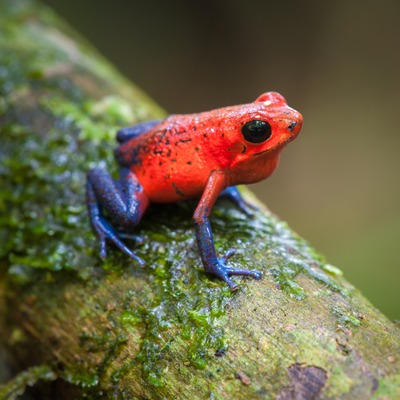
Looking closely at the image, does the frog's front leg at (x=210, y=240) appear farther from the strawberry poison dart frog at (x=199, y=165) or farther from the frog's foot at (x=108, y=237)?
the frog's foot at (x=108, y=237)

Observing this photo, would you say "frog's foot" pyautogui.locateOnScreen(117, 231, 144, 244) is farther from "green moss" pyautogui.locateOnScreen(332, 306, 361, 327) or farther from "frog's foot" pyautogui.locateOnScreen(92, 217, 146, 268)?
"green moss" pyautogui.locateOnScreen(332, 306, 361, 327)

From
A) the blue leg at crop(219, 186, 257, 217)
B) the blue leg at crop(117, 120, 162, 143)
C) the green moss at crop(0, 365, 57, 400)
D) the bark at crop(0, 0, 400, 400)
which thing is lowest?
the green moss at crop(0, 365, 57, 400)

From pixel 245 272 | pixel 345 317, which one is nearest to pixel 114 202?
pixel 245 272

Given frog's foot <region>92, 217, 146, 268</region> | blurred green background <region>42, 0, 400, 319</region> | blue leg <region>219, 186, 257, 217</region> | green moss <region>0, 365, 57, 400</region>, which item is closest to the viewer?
green moss <region>0, 365, 57, 400</region>

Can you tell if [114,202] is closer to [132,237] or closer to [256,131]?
[132,237]

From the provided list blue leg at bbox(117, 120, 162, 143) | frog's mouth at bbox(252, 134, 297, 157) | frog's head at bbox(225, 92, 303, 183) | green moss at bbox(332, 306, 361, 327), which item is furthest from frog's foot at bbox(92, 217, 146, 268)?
green moss at bbox(332, 306, 361, 327)

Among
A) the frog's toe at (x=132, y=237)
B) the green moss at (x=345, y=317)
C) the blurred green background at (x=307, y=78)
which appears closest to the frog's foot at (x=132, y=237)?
the frog's toe at (x=132, y=237)
